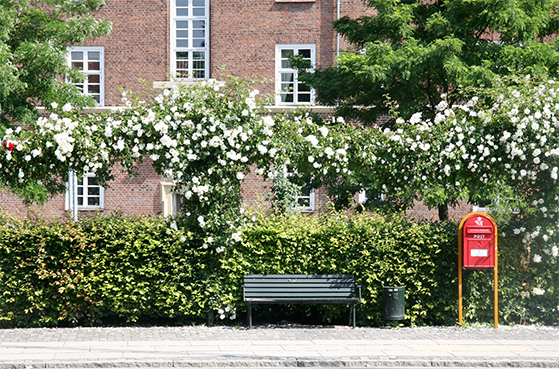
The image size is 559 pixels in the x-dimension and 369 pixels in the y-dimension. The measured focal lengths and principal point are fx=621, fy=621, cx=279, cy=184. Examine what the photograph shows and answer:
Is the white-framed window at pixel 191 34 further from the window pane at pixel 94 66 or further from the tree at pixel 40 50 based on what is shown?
the tree at pixel 40 50

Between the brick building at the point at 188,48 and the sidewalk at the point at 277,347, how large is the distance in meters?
14.1

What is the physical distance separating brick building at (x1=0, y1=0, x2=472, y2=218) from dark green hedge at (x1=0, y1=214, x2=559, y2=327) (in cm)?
1321

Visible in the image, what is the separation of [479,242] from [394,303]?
69.2 inches

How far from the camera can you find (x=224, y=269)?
10.6 m

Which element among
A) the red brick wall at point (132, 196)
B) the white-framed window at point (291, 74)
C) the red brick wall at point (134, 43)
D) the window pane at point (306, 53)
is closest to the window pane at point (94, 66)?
the red brick wall at point (134, 43)

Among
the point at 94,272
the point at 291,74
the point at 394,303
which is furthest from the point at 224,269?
the point at 291,74

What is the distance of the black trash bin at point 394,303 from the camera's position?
1041cm

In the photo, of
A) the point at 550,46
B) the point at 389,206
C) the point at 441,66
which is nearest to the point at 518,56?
the point at 550,46

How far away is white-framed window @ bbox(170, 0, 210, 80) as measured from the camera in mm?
24578

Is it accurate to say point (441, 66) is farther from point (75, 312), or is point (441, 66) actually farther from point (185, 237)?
point (75, 312)

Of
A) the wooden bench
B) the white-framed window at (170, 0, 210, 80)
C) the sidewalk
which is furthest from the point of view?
the white-framed window at (170, 0, 210, 80)

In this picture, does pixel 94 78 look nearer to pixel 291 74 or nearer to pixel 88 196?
pixel 88 196

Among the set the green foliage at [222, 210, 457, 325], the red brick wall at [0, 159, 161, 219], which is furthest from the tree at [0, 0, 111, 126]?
the red brick wall at [0, 159, 161, 219]

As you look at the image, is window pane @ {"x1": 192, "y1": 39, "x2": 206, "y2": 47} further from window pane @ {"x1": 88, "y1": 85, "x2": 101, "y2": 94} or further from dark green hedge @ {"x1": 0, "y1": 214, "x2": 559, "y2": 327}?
dark green hedge @ {"x1": 0, "y1": 214, "x2": 559, "y2": 327}
